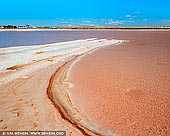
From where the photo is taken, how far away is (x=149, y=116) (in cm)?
563

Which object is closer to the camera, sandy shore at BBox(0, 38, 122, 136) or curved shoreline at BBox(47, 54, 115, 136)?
curved shoreline at BBox(47, 54, 115, 136)

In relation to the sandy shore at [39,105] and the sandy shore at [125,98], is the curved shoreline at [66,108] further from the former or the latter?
the sandy shore at [125,98]

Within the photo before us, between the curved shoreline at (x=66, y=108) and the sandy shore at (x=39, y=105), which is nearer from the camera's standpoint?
the curved shoreline at (x=66, y=108)

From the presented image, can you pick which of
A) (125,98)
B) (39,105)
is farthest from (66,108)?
(125,98)

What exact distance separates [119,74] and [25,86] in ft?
12.1

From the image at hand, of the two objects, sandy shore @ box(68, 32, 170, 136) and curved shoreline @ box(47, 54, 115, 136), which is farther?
sandy shore @ box(68, 32, 170, 136)

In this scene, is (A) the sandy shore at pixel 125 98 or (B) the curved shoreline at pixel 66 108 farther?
(A) the sandy shore at pixel 125 98

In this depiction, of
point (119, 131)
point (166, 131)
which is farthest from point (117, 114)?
point (166, 131)

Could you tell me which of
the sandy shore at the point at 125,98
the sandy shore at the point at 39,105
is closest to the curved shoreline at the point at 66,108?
the sandy shore at the point at 39,105

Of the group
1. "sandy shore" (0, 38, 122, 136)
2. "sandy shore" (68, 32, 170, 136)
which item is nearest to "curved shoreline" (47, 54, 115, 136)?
"sandy shore" (0, 38, 122, 136)

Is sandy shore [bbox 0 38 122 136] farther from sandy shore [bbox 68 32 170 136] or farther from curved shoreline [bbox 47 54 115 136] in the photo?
sandy shore [bbox 68 32 170 136]

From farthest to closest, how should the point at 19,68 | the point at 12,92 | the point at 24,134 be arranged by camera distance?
the point at 19,68 → the point at 12,92 → the point at 24,134

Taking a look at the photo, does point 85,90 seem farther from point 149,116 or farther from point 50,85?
point 149,116

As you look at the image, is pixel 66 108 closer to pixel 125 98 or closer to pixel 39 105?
pixel 39 105
